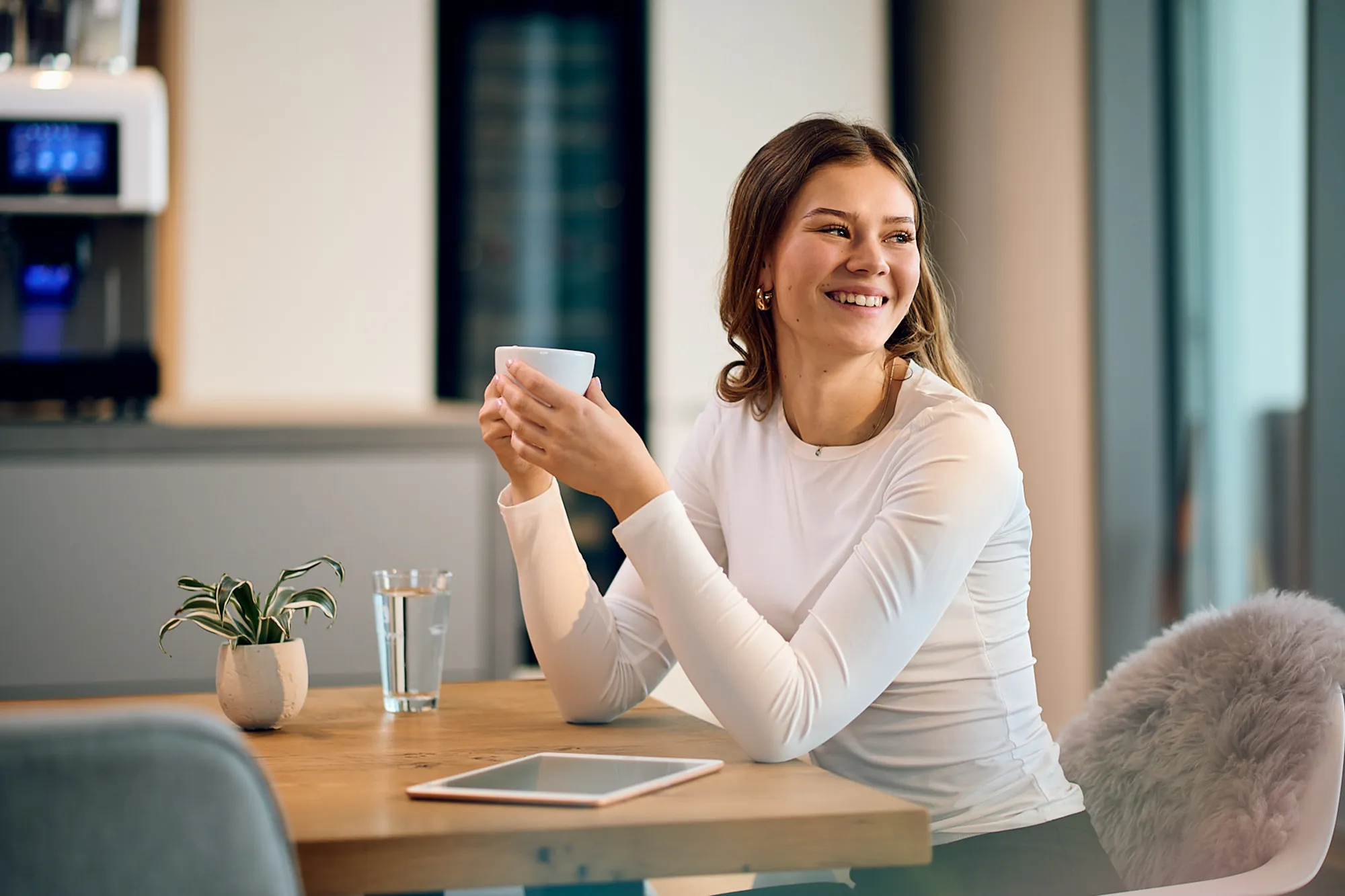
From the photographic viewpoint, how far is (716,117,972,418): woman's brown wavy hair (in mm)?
1408

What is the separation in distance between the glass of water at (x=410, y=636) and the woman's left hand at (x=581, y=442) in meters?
0.18

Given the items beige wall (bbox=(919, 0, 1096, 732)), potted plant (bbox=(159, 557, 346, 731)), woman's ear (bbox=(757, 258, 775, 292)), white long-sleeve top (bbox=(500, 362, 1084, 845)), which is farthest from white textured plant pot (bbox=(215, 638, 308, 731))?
beige wall (bbox=(919, 0, 1096, 732))

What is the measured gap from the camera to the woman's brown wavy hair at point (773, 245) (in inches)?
55.4

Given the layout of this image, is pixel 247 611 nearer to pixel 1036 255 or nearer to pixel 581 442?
pixel 581 442

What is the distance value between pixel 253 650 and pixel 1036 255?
2.45 metres

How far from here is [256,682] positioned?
114cm

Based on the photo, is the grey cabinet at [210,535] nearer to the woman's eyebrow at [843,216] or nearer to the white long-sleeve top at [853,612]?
the white long-sleeve top at [853,612]

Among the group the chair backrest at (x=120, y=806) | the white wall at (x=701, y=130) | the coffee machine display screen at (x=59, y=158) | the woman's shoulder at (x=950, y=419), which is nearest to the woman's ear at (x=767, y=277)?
the woman's shoulder at (x=950, y=419)

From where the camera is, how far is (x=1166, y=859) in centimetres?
118

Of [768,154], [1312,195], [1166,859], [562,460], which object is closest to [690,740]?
[562,460]

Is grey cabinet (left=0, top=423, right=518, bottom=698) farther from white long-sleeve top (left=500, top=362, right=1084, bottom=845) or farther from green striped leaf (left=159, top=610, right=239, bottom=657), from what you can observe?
green striped leaf (left=159, top=610, right=239, bottom=657)

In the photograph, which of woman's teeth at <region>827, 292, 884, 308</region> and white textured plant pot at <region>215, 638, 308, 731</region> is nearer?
white textured plant pot at <region>215, 638, 308, 731</region>

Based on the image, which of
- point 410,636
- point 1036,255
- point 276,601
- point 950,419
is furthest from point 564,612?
point 1036,255

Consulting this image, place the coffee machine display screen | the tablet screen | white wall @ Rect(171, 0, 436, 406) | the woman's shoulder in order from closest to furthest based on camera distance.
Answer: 1. the tablet screen
2. the woman's shoulder
3. the coffee machine display screen
4. white wall @ Rect(171, 0, 436, 406)
